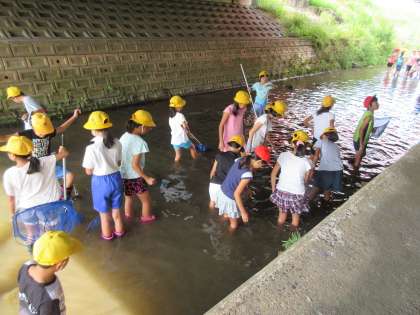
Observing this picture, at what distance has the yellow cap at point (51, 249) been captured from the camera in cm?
199

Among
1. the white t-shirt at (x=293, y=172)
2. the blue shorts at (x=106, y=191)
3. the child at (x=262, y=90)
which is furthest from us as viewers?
the child at (x=262, y=90)

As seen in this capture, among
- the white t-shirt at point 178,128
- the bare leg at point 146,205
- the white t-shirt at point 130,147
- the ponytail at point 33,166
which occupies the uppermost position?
the ponytail at point 33,166

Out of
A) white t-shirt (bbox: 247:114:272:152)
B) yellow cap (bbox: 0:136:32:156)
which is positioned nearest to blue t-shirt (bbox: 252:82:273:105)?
white t-shirt (bbox: 247:114:272:152)

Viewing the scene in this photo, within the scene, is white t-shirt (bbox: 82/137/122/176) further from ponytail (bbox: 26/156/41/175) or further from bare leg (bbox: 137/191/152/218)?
bare leg (bbox: 137/191/152/218)

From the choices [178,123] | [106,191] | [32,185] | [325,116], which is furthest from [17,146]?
[325,116]

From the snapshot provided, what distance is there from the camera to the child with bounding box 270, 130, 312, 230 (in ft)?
14.0

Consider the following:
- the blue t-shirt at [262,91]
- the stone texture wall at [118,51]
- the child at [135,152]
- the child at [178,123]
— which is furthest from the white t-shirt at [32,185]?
the stone texture wall at [118,51]

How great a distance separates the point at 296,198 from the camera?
443 centimetres

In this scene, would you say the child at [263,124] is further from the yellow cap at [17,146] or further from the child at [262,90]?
the yellow cap at [17,146]

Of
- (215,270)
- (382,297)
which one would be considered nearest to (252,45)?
(215,270)

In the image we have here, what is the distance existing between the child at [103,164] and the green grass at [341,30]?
1786 centimetres

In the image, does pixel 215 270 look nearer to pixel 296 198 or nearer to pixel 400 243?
pixel 296 198

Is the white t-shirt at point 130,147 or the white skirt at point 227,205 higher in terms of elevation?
the white t-shirt at point 130,147

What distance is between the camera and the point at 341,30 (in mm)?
24141
